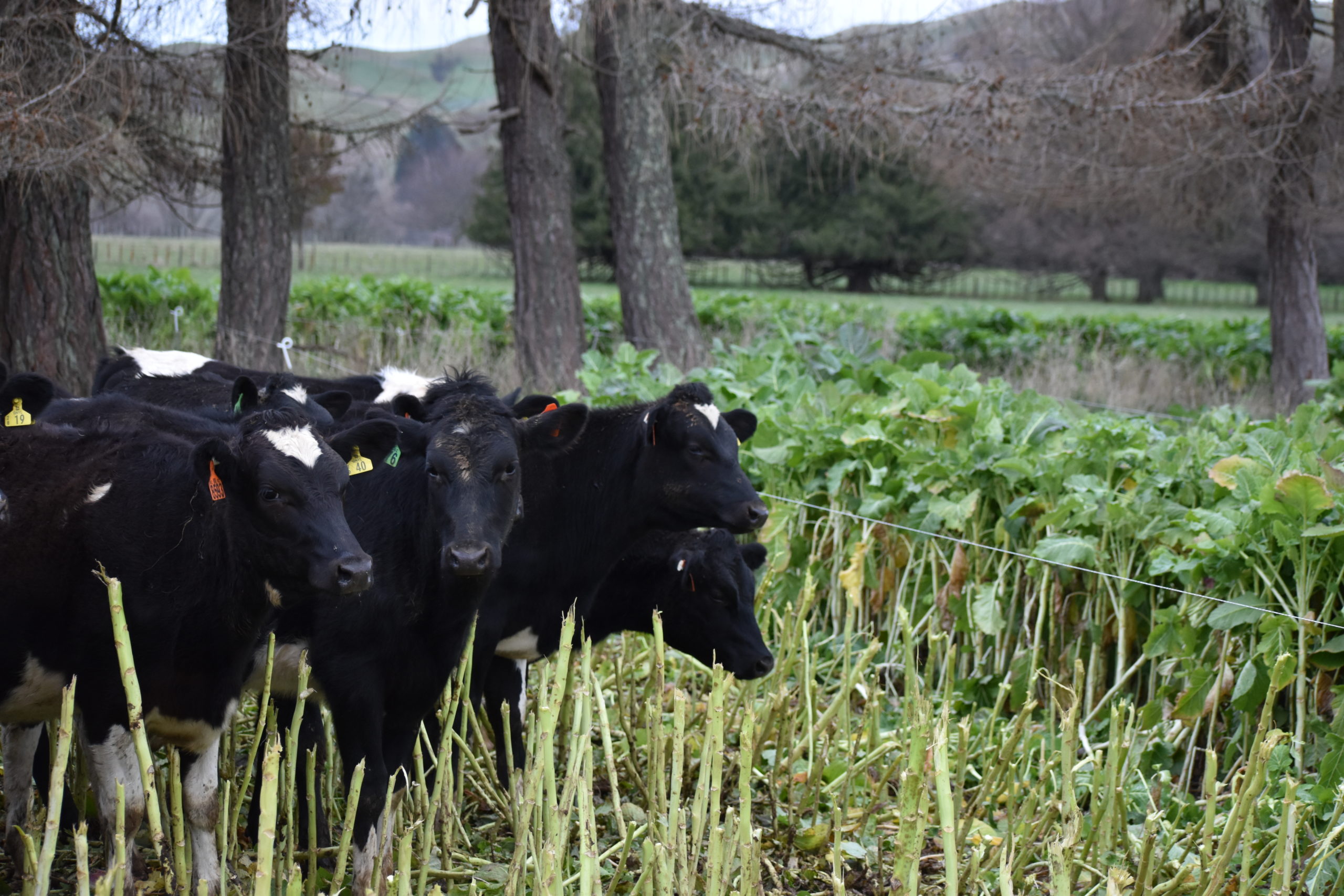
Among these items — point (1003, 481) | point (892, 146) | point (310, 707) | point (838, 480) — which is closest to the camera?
point (310, 707)

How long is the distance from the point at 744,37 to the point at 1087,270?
160 ft

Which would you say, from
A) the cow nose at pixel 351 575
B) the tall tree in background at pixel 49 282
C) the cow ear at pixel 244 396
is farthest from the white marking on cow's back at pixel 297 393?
the tall tree in background at pixel 49 282

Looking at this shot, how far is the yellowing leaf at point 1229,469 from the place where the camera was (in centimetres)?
519

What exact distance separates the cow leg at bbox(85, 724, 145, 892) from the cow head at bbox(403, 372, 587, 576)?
42.8 inches

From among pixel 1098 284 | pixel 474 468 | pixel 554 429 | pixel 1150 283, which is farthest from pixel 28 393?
pixel 1098 284

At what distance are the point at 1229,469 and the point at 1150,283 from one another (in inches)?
2095

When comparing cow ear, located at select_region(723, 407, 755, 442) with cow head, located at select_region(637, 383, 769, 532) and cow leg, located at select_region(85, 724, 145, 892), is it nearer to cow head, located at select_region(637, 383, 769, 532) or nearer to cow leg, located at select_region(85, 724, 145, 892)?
Result: cow head, located at select_region(637, 383, 769, 532)

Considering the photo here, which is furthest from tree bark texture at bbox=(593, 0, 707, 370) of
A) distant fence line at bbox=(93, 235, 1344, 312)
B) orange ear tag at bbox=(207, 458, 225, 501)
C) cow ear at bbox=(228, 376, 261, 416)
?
distant fence line at bbox=(93, 235, 1344, 312)

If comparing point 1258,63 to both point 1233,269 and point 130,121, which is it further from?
point 1233,269

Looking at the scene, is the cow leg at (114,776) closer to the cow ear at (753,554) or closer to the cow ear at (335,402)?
the cow ear at (335,402)

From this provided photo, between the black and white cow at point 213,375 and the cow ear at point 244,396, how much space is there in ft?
3.77

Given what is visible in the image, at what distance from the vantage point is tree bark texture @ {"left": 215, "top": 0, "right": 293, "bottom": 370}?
1021 centimetres

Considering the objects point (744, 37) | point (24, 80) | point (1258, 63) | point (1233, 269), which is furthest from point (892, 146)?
point (1233, 269)

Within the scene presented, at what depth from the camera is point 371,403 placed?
18.0 feet
